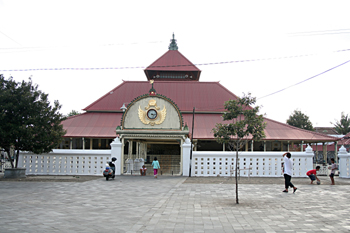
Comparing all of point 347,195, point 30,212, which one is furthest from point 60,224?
point 347,195

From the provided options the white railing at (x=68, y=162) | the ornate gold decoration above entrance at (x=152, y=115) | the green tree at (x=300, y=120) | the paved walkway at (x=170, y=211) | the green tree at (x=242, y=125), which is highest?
the green tree at (x=300, y=120)

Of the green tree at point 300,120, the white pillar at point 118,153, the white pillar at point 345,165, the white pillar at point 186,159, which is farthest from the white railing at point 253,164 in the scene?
the green tree at point 300,120

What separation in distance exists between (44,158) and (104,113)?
15.5 meters

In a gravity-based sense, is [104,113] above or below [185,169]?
above

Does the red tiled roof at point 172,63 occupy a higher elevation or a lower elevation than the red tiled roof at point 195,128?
higher

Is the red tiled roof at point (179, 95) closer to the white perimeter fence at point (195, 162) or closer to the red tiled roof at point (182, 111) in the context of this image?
the red tiled roof at point (182, 111)

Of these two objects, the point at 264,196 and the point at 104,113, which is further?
the point at 104,113

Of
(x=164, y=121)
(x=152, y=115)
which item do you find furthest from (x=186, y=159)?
(x=152, y=115)

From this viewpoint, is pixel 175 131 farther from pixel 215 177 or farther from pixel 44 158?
pixel 44 158

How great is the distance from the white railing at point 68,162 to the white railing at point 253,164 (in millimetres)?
5788

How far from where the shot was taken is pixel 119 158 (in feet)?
68.3

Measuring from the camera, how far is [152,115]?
22.0 meters

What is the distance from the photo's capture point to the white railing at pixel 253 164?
20.5 m

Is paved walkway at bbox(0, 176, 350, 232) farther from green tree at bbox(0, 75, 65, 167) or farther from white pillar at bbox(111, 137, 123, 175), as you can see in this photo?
white pillar at bbox(111, 137, 123, 175)
